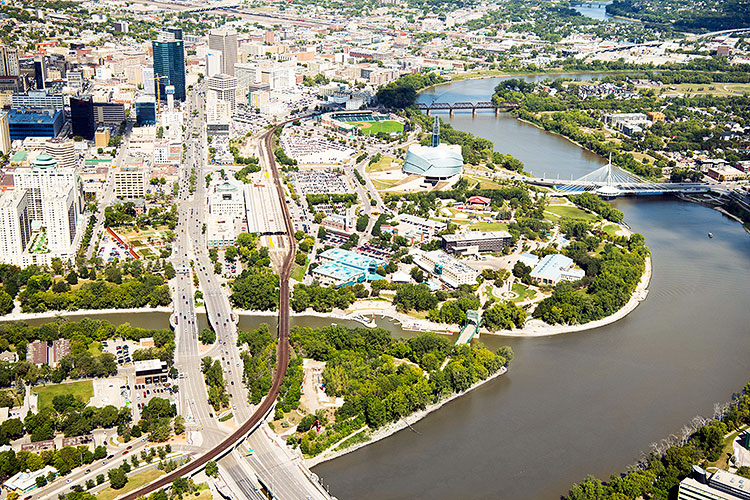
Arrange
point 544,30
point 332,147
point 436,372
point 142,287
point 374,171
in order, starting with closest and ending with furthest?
point 436,372 → point 142,287 → point 374,171 → point 332,147 → point 544,30

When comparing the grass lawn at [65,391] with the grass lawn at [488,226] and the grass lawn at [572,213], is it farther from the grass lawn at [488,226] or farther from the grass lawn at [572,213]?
the grass lawn at [572,213]

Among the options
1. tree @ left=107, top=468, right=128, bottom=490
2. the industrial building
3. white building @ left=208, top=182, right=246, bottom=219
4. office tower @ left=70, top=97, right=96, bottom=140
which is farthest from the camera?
office tower @ left=70, top=97, right=96, bottom=140

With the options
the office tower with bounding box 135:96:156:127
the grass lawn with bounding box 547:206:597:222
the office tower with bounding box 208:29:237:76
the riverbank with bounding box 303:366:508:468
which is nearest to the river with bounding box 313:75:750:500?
the riverbank with bounding box 303:366:508:468

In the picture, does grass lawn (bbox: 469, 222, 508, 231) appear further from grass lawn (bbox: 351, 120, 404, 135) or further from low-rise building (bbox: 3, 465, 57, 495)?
low-rise building (bbox: 3, 465, 57, 495)

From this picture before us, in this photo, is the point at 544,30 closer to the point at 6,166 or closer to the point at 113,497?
the point at 6,166

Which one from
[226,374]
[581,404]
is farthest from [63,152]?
[581,404]

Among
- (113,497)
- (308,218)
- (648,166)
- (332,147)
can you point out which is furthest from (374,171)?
(113,497)

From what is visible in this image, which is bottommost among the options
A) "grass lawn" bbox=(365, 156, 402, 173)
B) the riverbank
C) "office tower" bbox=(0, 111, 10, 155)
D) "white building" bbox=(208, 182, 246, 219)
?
the riverbank

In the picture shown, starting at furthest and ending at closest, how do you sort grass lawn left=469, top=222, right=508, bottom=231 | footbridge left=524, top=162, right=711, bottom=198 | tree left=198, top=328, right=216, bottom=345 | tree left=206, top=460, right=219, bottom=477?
footbridge left=524, top=162, right=711, bottom=198, grass lawn left=469, top=222, right=508, bottom=231, tree left=198, top=328, right=216, bottom=345, tree left=206, top=460, right=219, bottom=477
